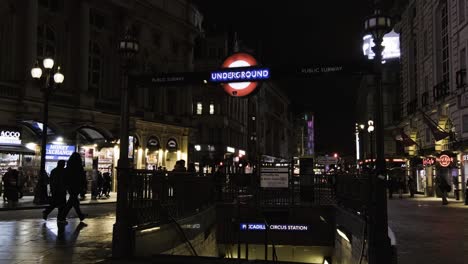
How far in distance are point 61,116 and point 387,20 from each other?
106 feet

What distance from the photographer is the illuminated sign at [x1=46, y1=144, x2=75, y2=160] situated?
35.6 meters

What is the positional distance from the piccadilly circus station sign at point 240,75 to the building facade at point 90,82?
2346 centimetres

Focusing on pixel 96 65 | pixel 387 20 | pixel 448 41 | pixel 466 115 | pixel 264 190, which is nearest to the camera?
pixel 387 20

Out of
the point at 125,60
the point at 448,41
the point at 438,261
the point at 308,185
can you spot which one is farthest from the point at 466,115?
the point at 125,60

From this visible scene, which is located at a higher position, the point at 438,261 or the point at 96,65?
the point at 96,65

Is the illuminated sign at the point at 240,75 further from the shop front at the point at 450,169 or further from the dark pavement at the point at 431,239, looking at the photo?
the shop front at the point at 450,169

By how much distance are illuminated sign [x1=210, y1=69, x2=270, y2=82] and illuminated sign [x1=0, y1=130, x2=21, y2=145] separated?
25.1 metres

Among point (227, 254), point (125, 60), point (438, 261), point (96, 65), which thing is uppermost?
point (96, 65)

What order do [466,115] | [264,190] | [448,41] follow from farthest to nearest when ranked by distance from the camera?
[448,41] → [466,115] → [264,190]

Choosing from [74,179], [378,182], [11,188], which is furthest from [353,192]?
[11,188]

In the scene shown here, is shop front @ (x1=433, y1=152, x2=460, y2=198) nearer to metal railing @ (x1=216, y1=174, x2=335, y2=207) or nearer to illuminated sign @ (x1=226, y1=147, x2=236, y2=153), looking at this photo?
metal railing @ (x1=216, y1=174, x2=335, y2=207)

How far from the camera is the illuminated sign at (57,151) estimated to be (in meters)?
35.6

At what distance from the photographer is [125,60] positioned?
38.3 feet

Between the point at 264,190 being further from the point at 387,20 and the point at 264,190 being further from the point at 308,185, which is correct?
the point at 387,20
